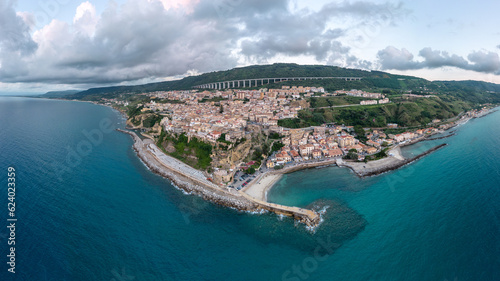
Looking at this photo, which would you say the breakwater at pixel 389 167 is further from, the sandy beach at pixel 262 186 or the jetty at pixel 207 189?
the jetty at pixel 207 189

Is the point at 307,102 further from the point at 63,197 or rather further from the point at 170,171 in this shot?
the point at 63,197

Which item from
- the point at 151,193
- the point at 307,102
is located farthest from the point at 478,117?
the point at 151,193

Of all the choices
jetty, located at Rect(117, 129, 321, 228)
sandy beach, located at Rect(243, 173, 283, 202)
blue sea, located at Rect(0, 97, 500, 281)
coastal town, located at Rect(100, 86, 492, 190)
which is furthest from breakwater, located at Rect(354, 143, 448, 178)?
jetty, located at Rect(117, 129, 321, 228)

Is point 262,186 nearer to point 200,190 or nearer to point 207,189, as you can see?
point 207,189

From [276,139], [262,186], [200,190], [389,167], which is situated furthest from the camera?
[276,139]

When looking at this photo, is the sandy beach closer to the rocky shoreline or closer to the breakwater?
the rocky shoreline

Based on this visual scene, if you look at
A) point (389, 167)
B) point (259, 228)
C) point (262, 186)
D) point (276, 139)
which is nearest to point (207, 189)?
point (262, 186)

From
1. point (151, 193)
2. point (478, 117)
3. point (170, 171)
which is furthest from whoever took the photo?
point (478, 117)
